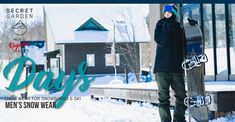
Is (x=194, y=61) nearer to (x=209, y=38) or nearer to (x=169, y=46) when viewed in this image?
(x=169, y=46)

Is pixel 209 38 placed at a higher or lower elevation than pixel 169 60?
higher

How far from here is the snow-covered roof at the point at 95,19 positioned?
40.5m

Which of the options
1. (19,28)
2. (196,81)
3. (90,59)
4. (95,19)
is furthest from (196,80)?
(95,19)

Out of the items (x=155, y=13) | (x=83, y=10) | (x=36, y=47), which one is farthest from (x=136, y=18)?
(x=155, y=13)

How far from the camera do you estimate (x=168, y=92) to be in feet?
22.6

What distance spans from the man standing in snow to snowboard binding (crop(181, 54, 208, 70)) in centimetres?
7

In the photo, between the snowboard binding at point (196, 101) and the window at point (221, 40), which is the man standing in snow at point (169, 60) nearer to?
the snowboard binding at point (196, 101)

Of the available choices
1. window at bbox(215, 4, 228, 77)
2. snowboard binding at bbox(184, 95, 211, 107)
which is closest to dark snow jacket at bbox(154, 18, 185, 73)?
snowboard binding at bbox(184, 95, 211, 107)

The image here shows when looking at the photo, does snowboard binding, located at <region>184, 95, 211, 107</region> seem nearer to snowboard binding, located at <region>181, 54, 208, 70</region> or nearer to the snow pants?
the snow pants

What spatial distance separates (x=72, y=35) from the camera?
Result: 40344 millimetres

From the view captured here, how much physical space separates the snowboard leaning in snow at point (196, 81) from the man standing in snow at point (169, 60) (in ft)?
0.42

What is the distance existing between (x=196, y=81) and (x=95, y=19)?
3531 cm

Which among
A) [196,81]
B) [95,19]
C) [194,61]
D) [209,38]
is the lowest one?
[196,81]

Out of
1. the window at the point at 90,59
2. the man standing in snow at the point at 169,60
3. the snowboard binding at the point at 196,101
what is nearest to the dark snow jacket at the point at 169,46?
the man standing in snow at the point at 169,60
